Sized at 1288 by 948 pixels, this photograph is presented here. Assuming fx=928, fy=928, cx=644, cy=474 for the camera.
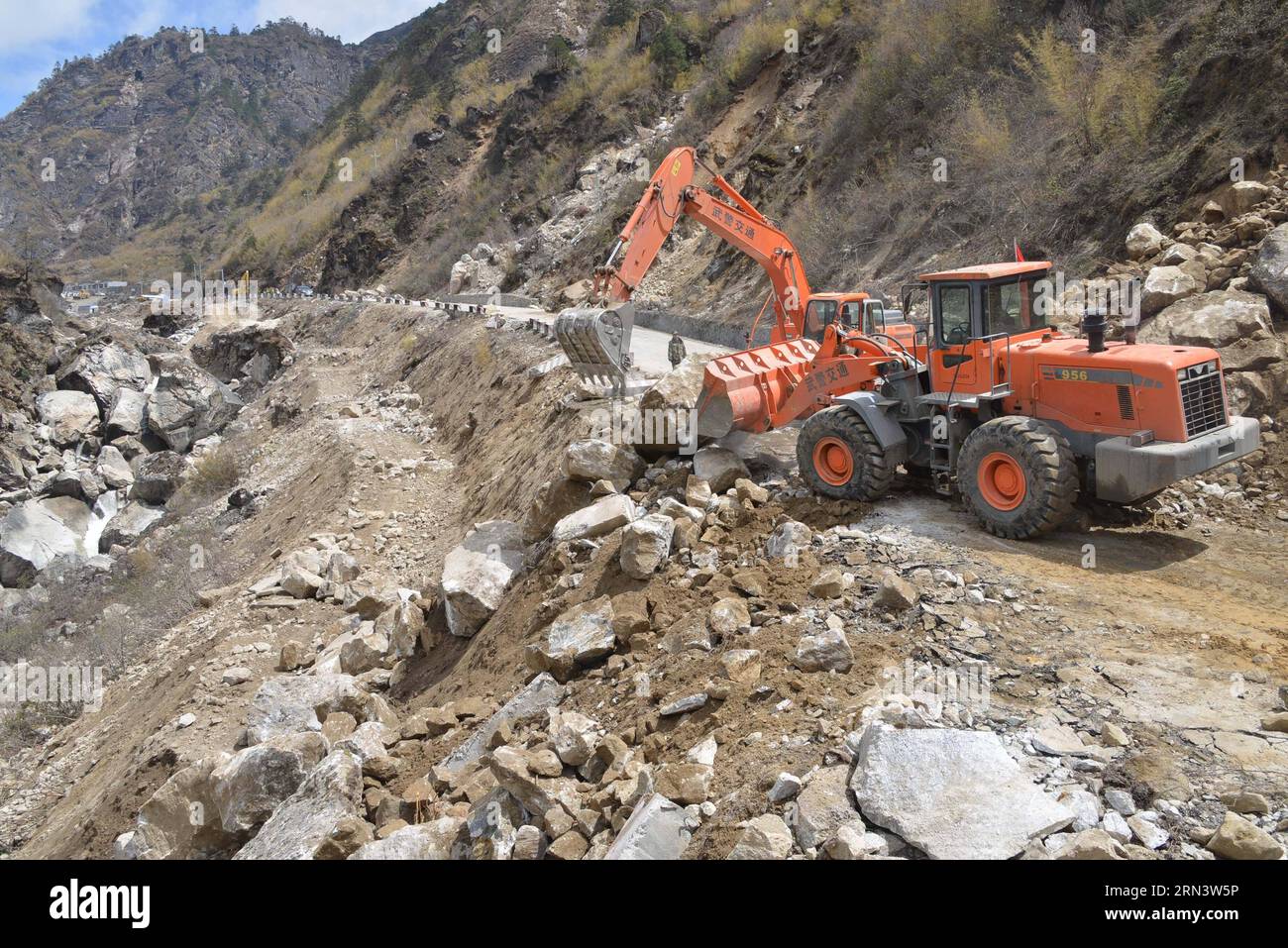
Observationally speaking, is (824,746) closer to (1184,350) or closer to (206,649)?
(1184,350)

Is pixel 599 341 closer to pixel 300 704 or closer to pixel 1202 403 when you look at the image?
pixel 300 704

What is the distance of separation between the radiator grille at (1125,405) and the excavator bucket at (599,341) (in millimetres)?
5741

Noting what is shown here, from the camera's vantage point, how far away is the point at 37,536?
60.0 feet

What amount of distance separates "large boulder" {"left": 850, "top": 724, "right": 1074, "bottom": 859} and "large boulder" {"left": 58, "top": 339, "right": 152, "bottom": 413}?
88.7ft

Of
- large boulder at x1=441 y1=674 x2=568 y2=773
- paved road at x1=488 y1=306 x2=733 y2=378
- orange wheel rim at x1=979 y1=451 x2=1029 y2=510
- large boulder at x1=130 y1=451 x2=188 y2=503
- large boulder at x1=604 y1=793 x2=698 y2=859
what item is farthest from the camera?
large boulder at x1=130 y1=451 x2=188 y2=503

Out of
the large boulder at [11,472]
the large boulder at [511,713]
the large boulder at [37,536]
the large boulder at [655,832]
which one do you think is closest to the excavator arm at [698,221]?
the large boulder at [511,713]

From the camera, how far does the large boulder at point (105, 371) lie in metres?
26.0

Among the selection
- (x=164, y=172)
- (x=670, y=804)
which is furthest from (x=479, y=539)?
(x=164, y=172)

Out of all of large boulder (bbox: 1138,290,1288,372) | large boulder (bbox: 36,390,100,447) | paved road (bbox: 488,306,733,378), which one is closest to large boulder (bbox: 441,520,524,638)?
paved road (bbox: 488,306,733,378)

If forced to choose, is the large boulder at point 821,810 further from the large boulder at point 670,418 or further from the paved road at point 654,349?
the paved road at point 654,349

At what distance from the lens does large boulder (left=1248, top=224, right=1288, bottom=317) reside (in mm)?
9039

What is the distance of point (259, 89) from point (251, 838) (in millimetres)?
141696

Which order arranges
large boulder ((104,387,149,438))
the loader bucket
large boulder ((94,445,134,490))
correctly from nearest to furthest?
the loader bucket < large boulder ((94,445,134,490)) < large boulder ((104,387,149,438))

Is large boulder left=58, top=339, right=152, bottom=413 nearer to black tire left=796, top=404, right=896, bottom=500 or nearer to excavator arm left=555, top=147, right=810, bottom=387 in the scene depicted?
excavator arm left=555, top=147, right=810, bottom=387
